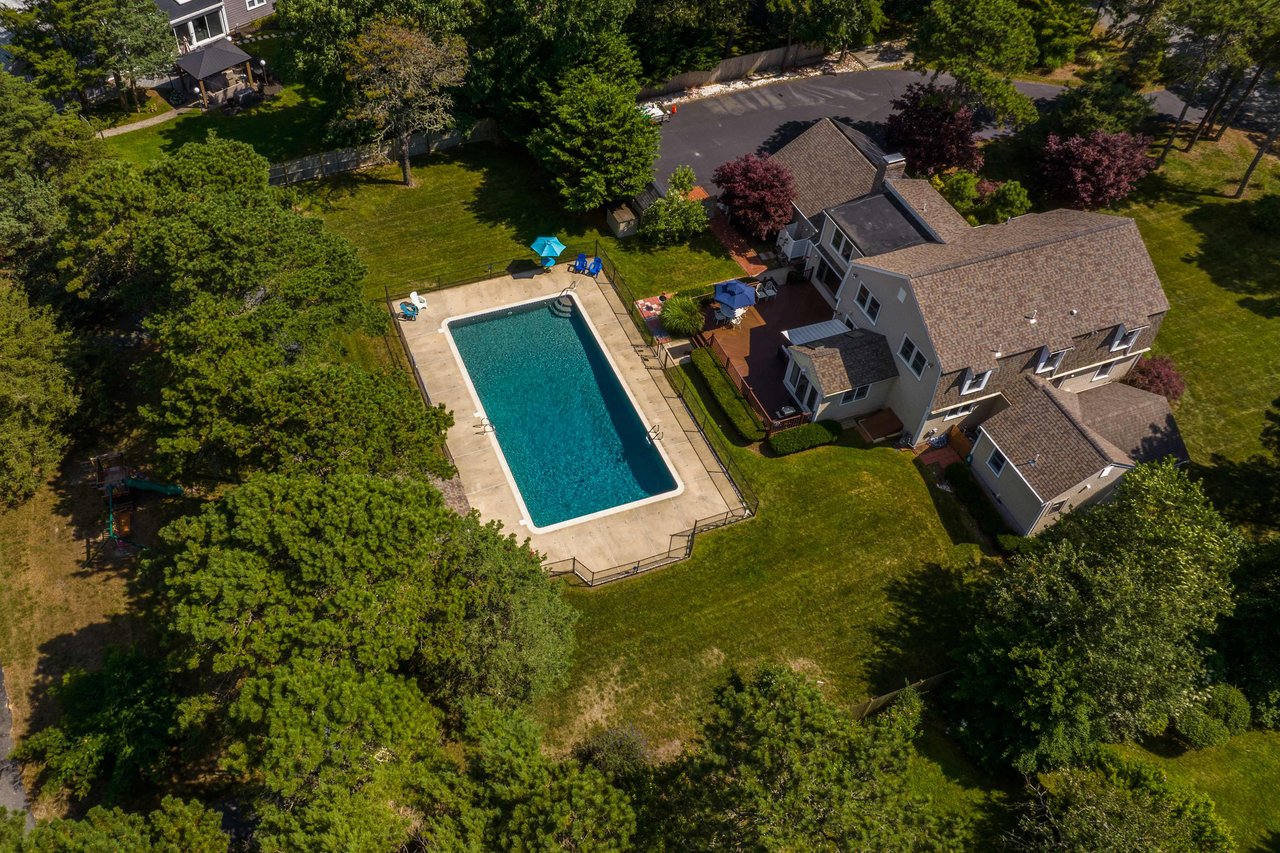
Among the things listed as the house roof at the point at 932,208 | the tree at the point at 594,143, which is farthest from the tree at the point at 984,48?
the tree at the point at 594,143

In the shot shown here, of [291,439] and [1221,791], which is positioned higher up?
[291,439]

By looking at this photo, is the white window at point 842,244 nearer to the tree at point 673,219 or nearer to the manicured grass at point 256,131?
the tree at point 673,219

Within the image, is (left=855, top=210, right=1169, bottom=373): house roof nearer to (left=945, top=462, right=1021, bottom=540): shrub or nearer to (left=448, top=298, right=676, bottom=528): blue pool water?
(left=945, top=462, right=1021, bottom=540): shrub

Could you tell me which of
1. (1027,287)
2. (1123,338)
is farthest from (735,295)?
(1123,338)

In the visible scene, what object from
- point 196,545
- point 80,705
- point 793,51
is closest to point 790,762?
point 196,545

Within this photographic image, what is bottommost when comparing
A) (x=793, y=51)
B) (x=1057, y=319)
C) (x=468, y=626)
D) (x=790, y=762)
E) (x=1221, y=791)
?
(x=1221, y=791)

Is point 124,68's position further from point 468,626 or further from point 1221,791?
point 1221,791

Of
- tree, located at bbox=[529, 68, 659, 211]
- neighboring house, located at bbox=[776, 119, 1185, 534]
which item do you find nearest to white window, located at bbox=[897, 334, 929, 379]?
neighboring house, located at bbox=[776, 119, 1185, 534]
